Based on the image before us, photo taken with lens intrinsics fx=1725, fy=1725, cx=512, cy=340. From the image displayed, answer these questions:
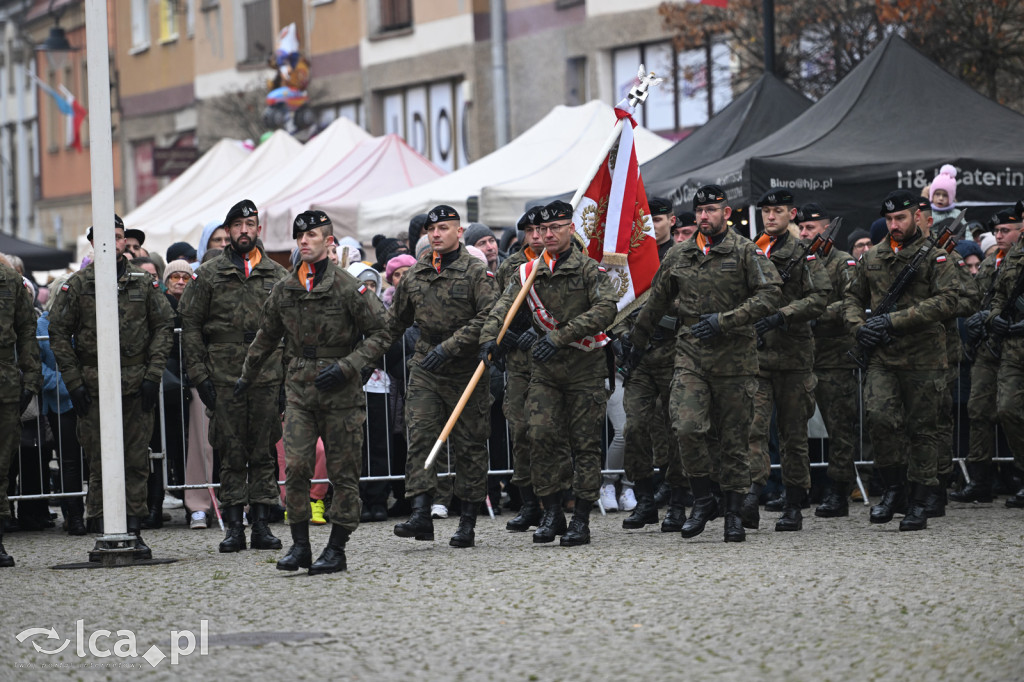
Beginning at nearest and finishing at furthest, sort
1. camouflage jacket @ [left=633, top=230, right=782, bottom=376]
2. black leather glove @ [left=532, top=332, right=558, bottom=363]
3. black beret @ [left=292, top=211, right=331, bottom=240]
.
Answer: black beret @ [left=292, top=211, right=331, bottom=240]
black leather glove @ [left=532, top=332, right=558, bottom=363]
camouflage jacket @ [left=633, top=230, right=782, bottom=376]

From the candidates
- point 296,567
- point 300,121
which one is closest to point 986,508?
point 296,567

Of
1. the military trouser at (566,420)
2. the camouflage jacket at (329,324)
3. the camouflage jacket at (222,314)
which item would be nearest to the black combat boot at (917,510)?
the military trouser at (566,420)

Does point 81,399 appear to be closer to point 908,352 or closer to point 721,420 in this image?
point 721,420

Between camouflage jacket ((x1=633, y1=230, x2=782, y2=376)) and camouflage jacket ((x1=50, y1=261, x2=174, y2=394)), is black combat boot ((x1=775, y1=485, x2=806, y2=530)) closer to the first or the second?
camouflage jacket ((x1=633, y1=230, x2=782, y2=376))

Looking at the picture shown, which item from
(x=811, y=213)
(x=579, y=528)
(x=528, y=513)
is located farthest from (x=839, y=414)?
(x=579, y=528)

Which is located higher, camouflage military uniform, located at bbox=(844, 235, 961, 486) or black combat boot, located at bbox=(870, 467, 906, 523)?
camouflage military uniform, located at bbox=(844, 235, 961, 486)

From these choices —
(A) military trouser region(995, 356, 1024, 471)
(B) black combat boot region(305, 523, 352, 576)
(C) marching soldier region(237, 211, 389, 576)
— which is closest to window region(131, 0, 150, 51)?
(A) military trouser region(995, 356, 1024, 471)

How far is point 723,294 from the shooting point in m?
10.2

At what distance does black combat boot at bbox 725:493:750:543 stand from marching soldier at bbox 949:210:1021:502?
2.66 meters

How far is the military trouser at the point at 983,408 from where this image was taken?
12094mm

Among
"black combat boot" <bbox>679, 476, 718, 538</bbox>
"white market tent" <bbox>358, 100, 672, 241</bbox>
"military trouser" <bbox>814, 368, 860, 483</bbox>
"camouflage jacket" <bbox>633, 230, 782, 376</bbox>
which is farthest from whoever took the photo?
"white market tent" <bbox>358, 100, 672, 241</bbox>

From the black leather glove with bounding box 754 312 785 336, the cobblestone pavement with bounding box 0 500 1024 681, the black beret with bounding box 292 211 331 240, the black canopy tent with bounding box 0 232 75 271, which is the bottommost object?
the cobblestone pavement with bounding box 0 500 1024 681

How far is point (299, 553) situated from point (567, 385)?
1.91m

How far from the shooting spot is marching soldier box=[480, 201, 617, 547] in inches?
395
